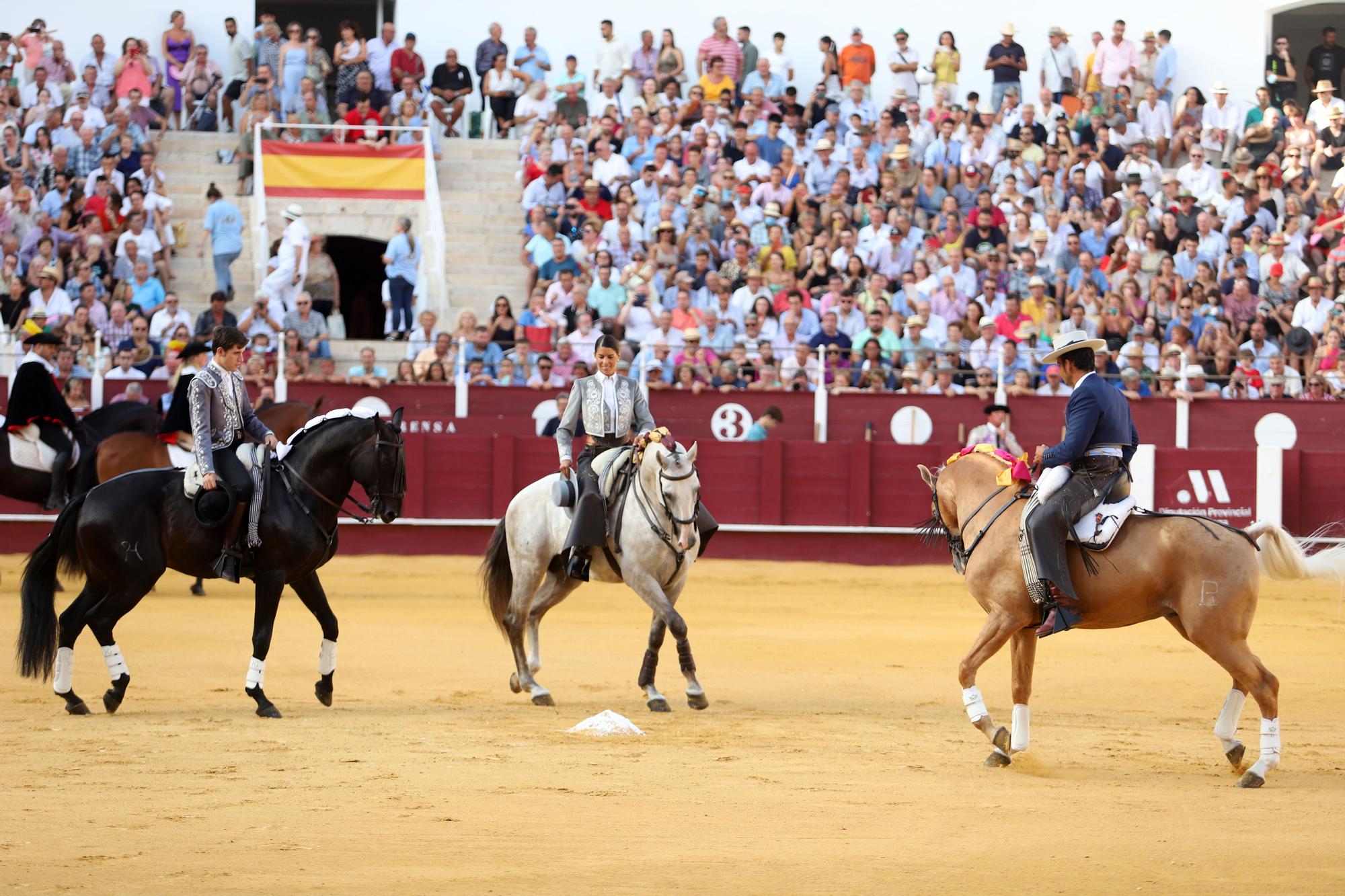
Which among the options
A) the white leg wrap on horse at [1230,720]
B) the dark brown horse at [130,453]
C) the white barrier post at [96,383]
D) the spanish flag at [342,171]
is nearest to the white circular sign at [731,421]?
the spanish flag at [342,171]

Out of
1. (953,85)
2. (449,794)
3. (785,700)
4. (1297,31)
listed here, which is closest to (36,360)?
(785,700)

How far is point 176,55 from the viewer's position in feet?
66.7

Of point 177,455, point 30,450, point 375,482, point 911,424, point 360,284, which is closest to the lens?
point 375,482

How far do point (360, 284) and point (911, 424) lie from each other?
846 cm

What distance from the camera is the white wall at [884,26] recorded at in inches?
851

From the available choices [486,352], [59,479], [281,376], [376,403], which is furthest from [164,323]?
[59,479]

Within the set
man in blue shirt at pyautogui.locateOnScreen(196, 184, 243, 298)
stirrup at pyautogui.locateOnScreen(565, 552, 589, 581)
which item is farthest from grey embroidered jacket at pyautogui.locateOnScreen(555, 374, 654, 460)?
man in blue shirt at pyautogui.locateOnScreen(196, 184, 243, 298)

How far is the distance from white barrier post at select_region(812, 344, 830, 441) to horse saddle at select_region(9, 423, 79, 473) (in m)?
7.34

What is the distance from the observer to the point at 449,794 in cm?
Answer: 627

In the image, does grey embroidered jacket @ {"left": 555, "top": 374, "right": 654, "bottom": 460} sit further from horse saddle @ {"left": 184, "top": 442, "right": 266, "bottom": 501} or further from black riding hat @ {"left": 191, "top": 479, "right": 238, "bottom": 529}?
black riding hat @ {"left": 191, "top": 479, "right": 238, "bottom": 529}

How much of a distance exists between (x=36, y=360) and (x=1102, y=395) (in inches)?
360

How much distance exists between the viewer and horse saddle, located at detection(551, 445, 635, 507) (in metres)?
8.77

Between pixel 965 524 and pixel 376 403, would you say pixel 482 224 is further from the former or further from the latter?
pixel 965 524

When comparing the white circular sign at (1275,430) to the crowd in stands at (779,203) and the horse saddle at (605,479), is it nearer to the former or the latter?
the crowd in stands at (779,203)
